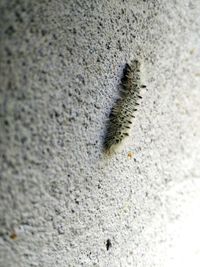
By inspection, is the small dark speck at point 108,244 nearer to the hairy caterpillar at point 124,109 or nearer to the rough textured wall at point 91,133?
the rough textured wall at point 91,133

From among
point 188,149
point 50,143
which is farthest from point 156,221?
point 50,143

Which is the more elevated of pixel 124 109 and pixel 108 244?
pixel 124 109

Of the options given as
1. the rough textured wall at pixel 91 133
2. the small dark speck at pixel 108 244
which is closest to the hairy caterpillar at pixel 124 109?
the rough textured wall at pixel 91 133

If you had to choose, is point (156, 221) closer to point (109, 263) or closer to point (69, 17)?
point (109, 263)

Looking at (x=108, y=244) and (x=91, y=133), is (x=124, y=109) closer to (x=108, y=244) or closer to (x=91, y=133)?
(x=91, y=133)

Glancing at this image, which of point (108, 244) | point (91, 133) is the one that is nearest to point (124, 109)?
point (91, 133)

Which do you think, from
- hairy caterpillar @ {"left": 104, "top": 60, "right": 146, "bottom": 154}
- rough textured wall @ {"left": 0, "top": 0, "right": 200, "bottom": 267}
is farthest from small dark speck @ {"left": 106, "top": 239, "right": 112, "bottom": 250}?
hairy caterpillar @ {"left": 104, "top": 60, "right": 146, "bottom": 154}

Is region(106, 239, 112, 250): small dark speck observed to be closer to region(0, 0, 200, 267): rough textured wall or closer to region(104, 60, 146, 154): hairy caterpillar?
region(0, 0, 200, 267): rough textured wall
